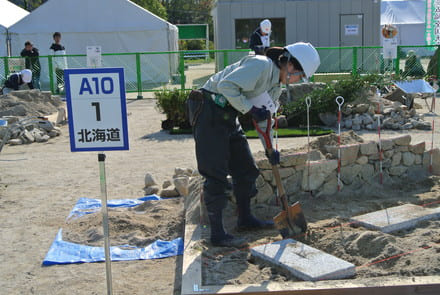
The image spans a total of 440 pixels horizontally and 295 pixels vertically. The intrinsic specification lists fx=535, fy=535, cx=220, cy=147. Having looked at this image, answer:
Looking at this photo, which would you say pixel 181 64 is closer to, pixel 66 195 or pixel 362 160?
pixel 66 195

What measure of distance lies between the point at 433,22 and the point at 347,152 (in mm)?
17190

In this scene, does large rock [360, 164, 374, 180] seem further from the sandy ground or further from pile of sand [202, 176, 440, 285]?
the sandy ground

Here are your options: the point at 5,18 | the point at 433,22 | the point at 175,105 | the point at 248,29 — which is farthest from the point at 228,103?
the point at 5,18

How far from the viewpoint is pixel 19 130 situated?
10.6 meters

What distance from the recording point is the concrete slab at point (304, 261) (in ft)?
12.5

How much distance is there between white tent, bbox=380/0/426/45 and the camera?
30.0m

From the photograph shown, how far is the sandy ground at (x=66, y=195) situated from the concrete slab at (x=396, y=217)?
1735mm

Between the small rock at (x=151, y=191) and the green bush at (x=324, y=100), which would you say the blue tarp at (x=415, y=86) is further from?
the small rock at (x=151, y=191)

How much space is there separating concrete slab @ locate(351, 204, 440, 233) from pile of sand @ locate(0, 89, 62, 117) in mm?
9554

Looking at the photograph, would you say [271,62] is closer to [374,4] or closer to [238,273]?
[238,273]

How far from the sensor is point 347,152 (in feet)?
19.4

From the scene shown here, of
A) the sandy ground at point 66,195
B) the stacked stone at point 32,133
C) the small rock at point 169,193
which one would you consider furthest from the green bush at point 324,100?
the small rock at point 169,193

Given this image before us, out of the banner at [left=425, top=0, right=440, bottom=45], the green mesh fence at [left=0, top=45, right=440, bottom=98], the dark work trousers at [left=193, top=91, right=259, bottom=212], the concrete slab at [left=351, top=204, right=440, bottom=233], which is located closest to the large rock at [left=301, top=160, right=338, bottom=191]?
the concrete slab at [left=351, top=204, right=440, bottom=233]

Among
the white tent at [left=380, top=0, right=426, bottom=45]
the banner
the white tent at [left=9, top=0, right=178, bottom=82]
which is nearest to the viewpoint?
the white tent at [left=9, top=0, right=178, bottom=82]
